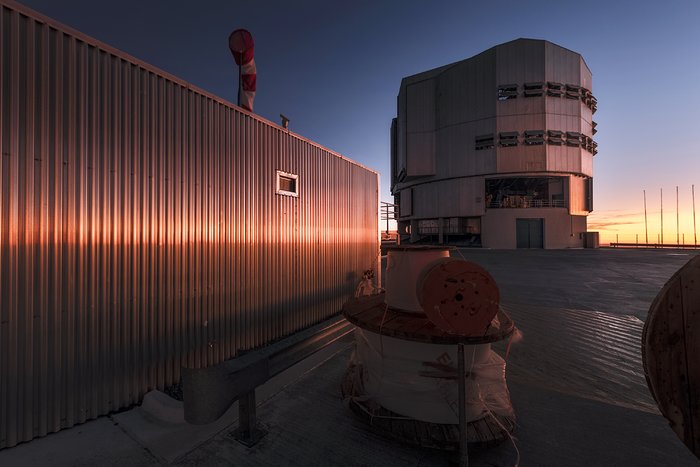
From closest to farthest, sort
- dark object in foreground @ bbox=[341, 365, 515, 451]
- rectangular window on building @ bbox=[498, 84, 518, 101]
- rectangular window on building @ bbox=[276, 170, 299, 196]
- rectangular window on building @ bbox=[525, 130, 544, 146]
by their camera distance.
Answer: dark object in foreground @ bbox=[341, 365, 515, 451], rectangular window on building @ bbox=[276, 170, 299, 196], rectangular window on building @ bbox=[525, 130, 544, 146], rectangular window on building @ bbox=[498, 84, 518, 101]

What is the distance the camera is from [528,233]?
35031 millimetres

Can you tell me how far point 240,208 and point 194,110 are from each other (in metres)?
1.96

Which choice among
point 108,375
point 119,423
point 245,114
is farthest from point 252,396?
point 245,114

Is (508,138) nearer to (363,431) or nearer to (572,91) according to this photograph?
(572,91)

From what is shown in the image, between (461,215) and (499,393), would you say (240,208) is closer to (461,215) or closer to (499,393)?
(499,393)

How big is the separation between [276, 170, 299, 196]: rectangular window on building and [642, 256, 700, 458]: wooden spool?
644cm

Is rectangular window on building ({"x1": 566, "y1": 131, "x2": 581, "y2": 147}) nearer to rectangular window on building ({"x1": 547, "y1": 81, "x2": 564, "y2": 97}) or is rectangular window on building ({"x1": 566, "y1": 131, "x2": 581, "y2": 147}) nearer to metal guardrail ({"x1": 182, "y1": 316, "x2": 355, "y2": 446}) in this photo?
rectangular window on building ({"x1": 547, "y1": 81, "x2": 564, "y2": 97})

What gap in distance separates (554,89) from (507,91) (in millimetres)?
5591

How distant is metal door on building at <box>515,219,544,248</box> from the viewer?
3497 cm

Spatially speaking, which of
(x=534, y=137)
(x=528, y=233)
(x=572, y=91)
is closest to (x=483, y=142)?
(x=534, y=137)

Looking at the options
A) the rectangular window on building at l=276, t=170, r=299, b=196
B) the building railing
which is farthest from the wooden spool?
the building railing

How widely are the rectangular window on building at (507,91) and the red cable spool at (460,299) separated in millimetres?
40196

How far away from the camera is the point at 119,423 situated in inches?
138

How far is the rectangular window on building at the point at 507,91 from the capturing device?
34.0m
